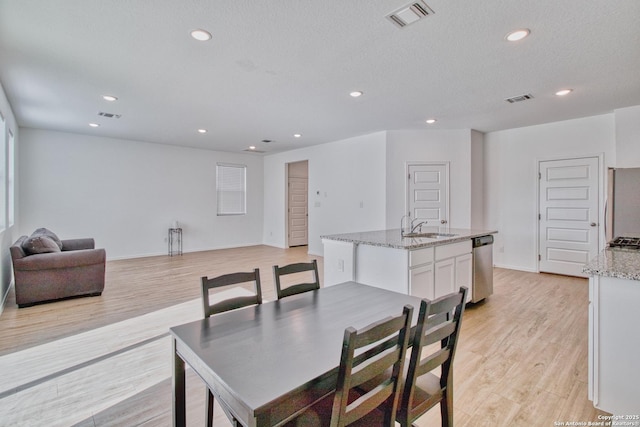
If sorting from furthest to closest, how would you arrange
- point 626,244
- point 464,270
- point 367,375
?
point 464,270
point 626,244
point 367,375

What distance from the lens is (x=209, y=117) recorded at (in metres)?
5.00

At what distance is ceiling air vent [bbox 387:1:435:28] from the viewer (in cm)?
216

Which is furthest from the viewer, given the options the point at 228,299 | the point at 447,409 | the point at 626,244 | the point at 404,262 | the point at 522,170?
the point at 522,170

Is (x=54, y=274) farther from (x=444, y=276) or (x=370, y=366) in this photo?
(x=444, y=276)

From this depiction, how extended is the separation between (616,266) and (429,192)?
4.04 m

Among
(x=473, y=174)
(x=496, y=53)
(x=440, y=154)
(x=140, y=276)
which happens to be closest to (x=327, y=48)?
(x=496, y=53)

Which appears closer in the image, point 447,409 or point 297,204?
point 447,409

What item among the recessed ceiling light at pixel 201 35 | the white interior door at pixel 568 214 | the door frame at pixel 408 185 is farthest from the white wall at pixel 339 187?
the recessed ceiling light at pixel 201 35

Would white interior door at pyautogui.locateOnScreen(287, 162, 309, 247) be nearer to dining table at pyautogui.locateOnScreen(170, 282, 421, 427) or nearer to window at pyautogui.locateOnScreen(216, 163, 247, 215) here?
window at pyautogui.locateOnScreen(216, 163, 247, 215)

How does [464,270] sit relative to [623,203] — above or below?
below

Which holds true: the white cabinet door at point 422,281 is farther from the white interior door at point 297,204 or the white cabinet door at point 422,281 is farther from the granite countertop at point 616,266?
the white interior door at point 297,204

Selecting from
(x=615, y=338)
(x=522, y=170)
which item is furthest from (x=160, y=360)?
(x=522, y=170)

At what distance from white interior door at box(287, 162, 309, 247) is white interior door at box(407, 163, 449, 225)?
11.9 feet

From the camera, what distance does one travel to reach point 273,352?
1.17m
